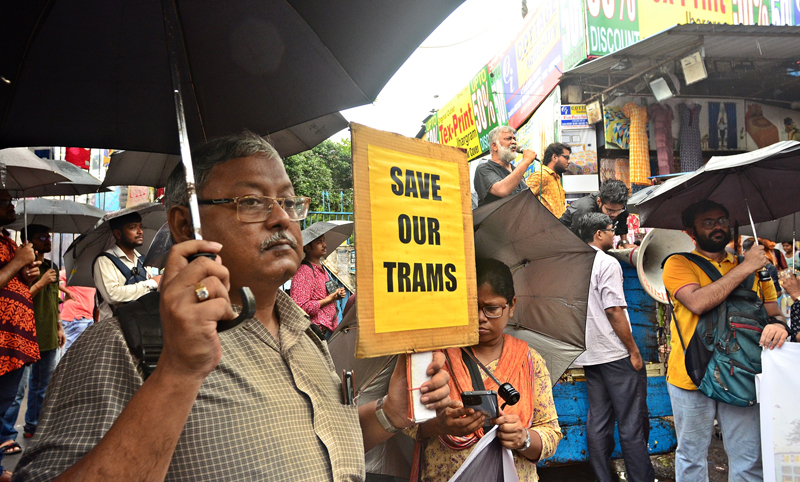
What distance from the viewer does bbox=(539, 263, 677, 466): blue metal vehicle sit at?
4.94m

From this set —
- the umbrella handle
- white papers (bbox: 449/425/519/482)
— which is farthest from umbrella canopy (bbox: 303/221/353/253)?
the umbrella handle

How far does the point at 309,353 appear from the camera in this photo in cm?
179

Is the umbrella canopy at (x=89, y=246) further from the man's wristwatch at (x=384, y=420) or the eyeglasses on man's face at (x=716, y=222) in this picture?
the eyeglasses on man's face at (x=716, y=222)

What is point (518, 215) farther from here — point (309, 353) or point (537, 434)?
point (309, 353)

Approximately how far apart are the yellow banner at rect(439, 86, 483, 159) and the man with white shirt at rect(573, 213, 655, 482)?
9.28 metres

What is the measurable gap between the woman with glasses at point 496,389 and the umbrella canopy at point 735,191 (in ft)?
7.16

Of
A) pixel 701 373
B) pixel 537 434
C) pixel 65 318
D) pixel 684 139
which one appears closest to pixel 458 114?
pixel 684 139

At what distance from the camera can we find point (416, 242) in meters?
1.83

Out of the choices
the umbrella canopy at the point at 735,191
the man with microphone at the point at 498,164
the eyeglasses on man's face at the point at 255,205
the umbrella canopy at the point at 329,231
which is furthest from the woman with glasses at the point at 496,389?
the umbrella canopy at the point at 329,231

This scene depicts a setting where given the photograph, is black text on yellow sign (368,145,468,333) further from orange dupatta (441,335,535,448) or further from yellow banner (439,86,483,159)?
yellow banner (439,86,483,159)

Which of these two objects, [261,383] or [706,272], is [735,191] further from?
[261,383]

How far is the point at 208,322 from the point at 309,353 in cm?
82

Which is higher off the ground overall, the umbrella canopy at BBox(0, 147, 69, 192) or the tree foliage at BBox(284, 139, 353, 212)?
the tree foliage at BBox(284, 139, 353, 212)

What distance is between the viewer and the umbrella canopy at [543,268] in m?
2.54
